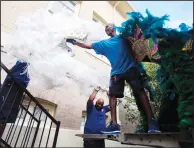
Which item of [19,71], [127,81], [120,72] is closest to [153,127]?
[127,81]

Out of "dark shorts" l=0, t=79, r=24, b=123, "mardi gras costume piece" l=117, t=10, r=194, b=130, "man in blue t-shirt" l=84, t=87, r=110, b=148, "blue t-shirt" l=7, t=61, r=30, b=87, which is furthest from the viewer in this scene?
"man in blue t-shirt" l=84, t=87, r=110, b=148

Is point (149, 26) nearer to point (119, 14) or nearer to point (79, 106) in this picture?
point (79, 106)

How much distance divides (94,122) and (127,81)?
5.44 ft

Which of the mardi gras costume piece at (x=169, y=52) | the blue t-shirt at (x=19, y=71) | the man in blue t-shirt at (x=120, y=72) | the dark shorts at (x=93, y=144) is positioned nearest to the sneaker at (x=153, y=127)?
the man in blue t-shirt at (x=120, y=72)

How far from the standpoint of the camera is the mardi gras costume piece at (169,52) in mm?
1837

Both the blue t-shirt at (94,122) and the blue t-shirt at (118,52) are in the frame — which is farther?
the blue t-shirt at (94,122)

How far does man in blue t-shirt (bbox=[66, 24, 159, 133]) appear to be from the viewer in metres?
2.55

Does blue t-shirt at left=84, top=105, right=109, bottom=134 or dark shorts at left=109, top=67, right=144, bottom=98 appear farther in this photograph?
blue t-shirt at left=84, top=105, right=109, bottom=134

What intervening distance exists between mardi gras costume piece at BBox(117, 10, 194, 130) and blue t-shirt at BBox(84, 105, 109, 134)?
174 cm

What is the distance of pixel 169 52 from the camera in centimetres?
203

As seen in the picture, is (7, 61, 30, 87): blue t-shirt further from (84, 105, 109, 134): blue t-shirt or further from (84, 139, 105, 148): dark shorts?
(84, 139, 105, 148): dark shorts

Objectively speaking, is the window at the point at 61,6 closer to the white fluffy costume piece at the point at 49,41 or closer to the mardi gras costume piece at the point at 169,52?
the white fluffy costume piece at the point at 49,41

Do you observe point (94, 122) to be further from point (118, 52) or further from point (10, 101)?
point (118, 52)

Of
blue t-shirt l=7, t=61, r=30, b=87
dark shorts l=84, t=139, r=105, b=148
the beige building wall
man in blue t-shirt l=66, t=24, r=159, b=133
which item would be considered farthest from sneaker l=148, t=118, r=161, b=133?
the beige building wall
